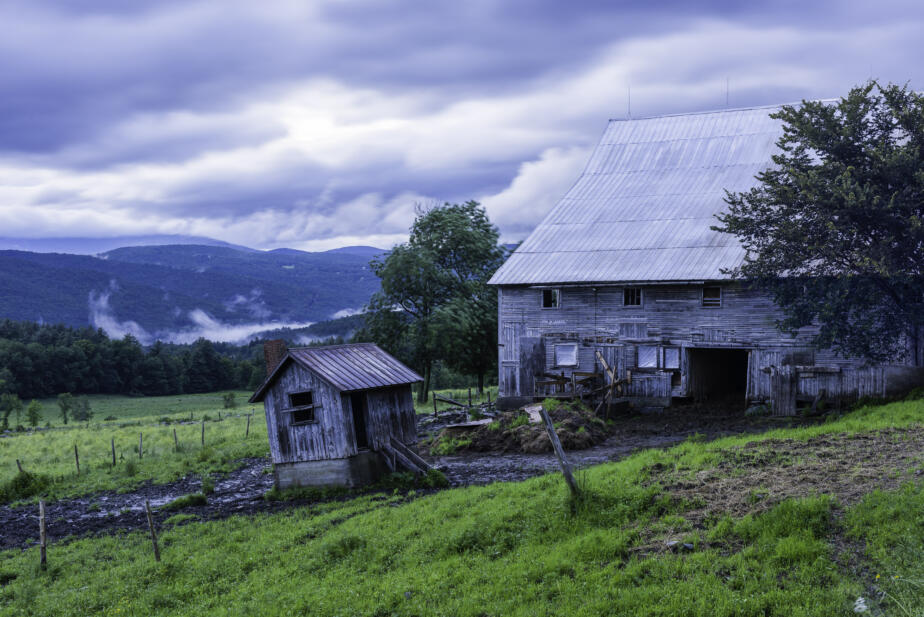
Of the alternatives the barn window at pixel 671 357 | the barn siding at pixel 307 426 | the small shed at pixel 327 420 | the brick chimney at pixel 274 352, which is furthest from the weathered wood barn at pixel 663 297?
the barn siding at pixel 307 426

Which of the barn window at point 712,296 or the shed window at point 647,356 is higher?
the barn window at point 712,296

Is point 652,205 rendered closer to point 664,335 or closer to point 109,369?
point 664,335

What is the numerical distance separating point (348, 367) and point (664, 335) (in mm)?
14758

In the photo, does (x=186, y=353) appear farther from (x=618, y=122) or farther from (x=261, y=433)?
(x=618, y=122)

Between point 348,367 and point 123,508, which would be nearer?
point 123,508

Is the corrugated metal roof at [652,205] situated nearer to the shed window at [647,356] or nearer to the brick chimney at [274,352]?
the shed window at [647,356]

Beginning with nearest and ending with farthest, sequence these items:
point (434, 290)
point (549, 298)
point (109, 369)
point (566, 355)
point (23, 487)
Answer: point (23, 487), point (566, 355), point (549, 298), point (434, 290), point (109, 369)

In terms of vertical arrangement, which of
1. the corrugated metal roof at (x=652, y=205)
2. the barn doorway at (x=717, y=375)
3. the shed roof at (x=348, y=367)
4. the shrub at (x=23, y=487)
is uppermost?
the corrugated metal roof at (x=652, y=205)

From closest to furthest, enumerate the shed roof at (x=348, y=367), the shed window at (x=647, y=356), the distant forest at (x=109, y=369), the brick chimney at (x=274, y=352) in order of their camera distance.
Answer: the shed roof at (x=348, y=367) → the brick chimney at (x=274, y=352) → the shed window at (x=647, y=356) → the distant forest at (x=109, y=369)

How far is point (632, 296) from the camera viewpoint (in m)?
32.6

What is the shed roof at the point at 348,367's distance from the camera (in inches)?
914

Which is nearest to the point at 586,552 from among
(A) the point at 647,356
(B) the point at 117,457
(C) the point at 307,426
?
(C) the point at 307,426

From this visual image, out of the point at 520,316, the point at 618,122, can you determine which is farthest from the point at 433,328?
the point at 618,122

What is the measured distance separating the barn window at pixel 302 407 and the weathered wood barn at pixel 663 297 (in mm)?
13484
